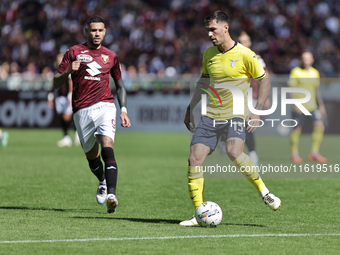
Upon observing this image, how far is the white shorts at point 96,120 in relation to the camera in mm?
8234

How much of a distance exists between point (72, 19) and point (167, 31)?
4.66 metres

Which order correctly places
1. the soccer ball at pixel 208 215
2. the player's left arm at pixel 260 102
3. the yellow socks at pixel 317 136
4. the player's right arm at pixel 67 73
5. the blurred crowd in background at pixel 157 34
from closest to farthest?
the soccer ball at pixel 208 215 → the player's left arm at pixel 260 102 → the player's right arm at pixel 67 73 → the yellow socks at pixel 317 136 → the blurred crowd in background at pixel 157 34

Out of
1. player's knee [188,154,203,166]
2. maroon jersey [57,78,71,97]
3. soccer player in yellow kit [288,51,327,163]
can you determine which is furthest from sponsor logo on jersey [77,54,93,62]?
maroon jersey [57,78,71,97]

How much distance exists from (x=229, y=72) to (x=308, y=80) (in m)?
7.90

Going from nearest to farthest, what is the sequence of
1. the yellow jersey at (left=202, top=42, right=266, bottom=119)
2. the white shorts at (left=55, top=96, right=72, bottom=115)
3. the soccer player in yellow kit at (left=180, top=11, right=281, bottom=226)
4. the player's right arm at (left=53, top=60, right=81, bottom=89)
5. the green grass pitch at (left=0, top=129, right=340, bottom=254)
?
the green grass pitch at (left=0, top=129, right=340, bottom=254)
the soccer player in yellow kit at (left=180, top=11, right=281, bottom=226)
the yellow jersey at (left=202, top=42, right=266, bottom=119)
the player's right arm at (left=53, top=60, right=81, bottom=89)
the white shorts at (left=55, top=96, right=72, bottom=115)

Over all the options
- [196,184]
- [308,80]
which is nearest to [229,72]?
[196,184]

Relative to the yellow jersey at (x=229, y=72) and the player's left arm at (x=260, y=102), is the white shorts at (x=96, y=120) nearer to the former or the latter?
the yellow jersey at (x=229, y=72)

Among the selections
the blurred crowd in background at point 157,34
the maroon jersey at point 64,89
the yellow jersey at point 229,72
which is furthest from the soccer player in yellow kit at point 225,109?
the blurred crowd in background at point 157,34

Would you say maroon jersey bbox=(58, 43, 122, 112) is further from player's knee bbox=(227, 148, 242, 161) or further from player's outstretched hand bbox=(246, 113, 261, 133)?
player's outstretched hand bbox=(246, 113, 261, 133)

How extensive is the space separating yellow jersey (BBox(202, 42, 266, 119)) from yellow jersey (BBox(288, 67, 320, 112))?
24.9ft

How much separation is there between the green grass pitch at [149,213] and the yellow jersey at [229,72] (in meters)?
1.25

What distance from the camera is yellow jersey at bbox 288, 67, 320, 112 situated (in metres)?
14.8

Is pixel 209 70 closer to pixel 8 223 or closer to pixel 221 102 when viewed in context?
pixel 221 102

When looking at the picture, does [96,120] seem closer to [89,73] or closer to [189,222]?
[89,73]
